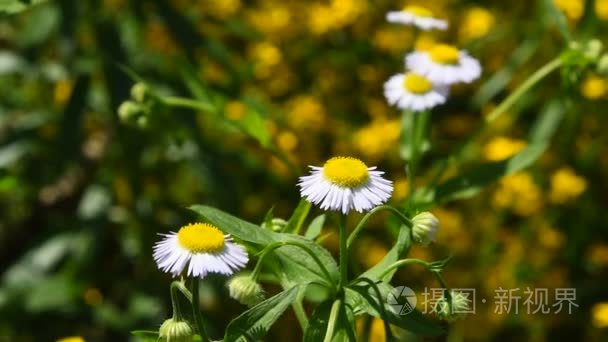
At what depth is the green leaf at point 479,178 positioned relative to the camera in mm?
1618

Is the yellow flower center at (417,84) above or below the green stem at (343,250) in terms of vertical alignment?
above

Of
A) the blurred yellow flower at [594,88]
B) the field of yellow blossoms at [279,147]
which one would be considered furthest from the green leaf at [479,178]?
the blurred yellow flower at [594,88]

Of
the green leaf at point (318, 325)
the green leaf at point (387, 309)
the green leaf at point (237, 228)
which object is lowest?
the green leaf at point (318, 325)

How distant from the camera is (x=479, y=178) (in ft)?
5.46

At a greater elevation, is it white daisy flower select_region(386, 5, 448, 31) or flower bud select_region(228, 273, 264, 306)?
white daisy flower select_region(386, 5, 448, 31)

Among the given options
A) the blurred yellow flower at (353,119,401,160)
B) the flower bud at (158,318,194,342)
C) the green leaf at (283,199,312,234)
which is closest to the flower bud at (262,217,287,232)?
the green leaf at (283,199,312,234)

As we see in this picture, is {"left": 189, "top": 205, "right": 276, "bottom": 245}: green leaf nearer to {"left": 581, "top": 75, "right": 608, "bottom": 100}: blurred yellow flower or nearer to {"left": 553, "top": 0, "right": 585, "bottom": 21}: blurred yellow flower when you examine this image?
{"left": 581, "top": 75, "right": 608, "bottom": 100}: blurred yellow flower

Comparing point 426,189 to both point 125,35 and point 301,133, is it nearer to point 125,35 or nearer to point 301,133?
point 125,35

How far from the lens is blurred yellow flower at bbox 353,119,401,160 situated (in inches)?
112

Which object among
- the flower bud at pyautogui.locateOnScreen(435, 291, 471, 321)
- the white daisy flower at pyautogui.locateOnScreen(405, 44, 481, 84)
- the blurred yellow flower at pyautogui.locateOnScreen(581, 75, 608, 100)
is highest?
the blurred yellow flower at pyautogui.locateOnScreen(581, 75, 608, 100)

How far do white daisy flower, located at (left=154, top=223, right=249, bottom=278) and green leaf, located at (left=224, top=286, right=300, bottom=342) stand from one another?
0.17 feet

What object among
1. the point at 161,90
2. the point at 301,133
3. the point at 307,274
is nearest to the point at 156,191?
the point at 161,90

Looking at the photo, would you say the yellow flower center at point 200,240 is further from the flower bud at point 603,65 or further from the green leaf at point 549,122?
the green leaf at point 549,122

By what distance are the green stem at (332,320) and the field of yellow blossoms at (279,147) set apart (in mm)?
680
